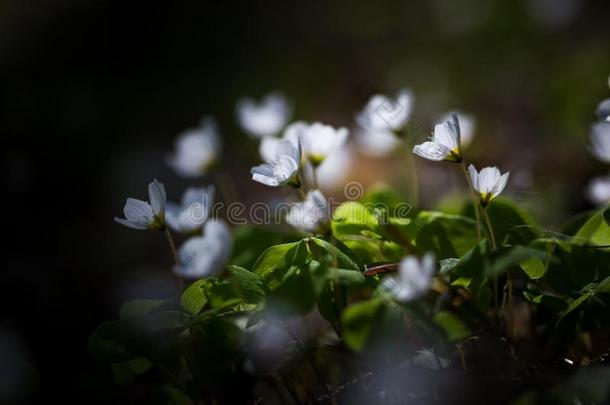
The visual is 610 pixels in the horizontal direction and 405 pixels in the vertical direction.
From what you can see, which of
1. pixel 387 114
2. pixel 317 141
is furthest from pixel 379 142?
pixel 317 141

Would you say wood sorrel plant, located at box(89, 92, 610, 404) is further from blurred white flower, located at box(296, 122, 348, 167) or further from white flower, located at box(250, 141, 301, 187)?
blurred white flower, located at box(296, 122, 348, 167)

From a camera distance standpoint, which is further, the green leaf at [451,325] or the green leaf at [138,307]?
the green leaf at [138,307]

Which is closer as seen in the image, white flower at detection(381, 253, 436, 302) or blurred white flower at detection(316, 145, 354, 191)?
white flower at detection(381, 253, 436, 302)

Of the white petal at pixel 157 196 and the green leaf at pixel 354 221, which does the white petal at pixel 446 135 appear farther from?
the white petal at pixel 157 196

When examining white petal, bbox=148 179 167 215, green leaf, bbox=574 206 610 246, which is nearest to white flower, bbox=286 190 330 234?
white petal, bbox=148 179 167 215

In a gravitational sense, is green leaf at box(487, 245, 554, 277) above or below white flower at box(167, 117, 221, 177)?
above

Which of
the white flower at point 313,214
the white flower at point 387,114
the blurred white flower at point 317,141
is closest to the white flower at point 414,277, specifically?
the white flower at point 313,214

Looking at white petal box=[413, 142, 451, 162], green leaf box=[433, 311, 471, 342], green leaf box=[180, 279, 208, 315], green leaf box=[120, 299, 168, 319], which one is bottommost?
green leaf box=[120, 299, 168, 319]
